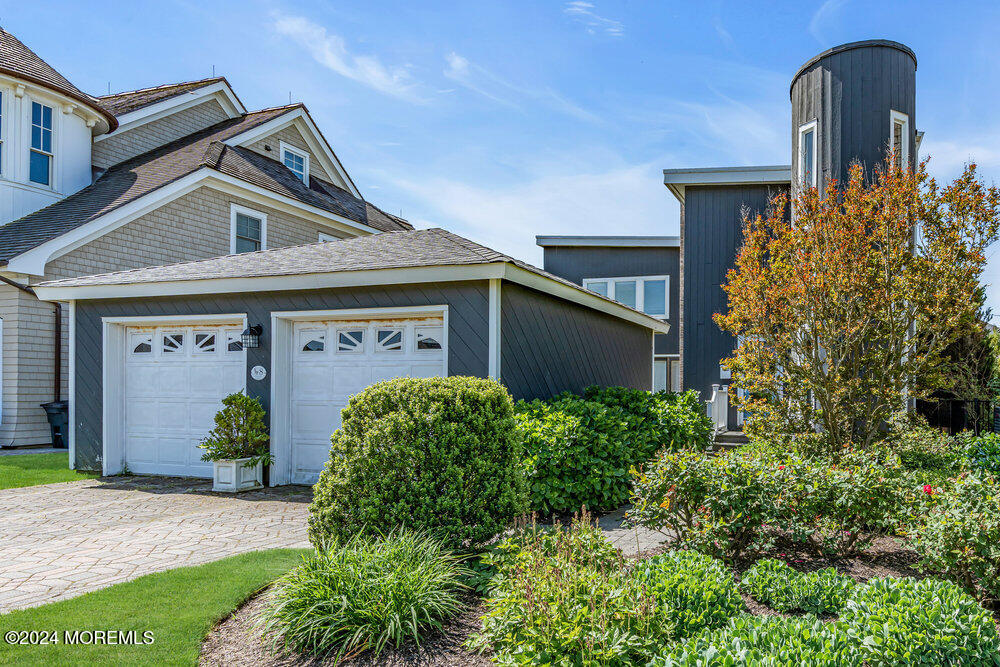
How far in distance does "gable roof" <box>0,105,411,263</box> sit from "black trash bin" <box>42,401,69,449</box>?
2.73 m

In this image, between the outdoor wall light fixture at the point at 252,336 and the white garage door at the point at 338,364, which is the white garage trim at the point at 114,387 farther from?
the white garage door at the point at 338,364

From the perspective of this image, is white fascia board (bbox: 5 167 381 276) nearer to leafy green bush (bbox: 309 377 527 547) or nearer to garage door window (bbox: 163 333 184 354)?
garage door window (bbox: 163 333 184 354)

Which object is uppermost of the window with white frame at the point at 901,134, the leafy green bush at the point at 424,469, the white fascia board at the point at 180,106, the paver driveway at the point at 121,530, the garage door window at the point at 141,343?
the white fascia board at the point at 180,106

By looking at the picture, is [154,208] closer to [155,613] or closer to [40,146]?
[40,146]

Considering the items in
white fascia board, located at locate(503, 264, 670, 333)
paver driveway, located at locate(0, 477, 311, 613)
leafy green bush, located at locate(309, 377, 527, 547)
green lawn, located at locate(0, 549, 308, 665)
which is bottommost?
paver driveway, located at locate(0, 477, 311, 613)

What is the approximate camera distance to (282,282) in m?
8.09

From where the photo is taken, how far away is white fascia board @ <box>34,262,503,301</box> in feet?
23.5

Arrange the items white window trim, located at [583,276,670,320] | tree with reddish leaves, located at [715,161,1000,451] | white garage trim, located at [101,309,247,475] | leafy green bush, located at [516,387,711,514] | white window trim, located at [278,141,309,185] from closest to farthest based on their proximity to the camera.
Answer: leafy green bush, located at [516,387,711,514]
tree with reddish leaves, located at [715,161,1000,451]
white garage trim, located at [101,309,247,475]
white window trim, located at [278,141,309,185]
white window trim, located at [583,276,670,320]

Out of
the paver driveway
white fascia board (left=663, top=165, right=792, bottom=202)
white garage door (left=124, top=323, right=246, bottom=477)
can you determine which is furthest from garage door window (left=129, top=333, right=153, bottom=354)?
white fascia board (left=663, top=165, right=792, bottom=202)

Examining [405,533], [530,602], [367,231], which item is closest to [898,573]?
[530,602]

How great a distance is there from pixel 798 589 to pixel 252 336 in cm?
699

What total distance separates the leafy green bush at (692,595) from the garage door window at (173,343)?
786cm

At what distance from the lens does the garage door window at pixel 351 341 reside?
8.23m

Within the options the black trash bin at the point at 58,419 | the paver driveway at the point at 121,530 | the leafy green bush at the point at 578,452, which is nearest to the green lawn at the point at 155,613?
the paver driveway at the point at 121,530
